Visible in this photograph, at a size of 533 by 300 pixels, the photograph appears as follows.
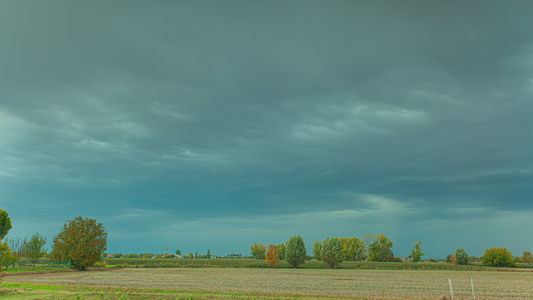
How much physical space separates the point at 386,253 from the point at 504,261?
4782 centimetres

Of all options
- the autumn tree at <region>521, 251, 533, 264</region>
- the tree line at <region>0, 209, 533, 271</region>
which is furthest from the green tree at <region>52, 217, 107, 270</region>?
the autumn tree at <region>521, 251, 533, 264</region>

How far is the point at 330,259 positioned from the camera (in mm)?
112875

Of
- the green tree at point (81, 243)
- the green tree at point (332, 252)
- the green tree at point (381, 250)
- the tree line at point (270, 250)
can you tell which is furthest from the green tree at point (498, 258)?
the green tree at point (81, 243)

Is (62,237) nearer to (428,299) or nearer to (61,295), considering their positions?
(61,295)

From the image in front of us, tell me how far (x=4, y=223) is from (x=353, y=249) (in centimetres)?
13958

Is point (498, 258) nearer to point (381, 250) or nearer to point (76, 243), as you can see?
point (381, 250)

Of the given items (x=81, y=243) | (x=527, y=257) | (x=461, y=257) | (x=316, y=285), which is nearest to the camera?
(x=316, y=285)

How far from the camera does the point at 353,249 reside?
553 feet

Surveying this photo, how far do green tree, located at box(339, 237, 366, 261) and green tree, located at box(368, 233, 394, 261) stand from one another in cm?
377

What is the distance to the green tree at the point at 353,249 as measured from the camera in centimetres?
16762

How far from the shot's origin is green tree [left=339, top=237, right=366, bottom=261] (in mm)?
167625

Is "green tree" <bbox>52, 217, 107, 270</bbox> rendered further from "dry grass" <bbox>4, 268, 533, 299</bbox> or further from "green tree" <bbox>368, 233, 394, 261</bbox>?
"green tree" <bbox>368, 233, 394, 261</bbox>

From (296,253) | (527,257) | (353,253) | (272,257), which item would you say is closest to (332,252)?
(296,253)

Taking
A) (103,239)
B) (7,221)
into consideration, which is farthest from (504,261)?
(7,221)
